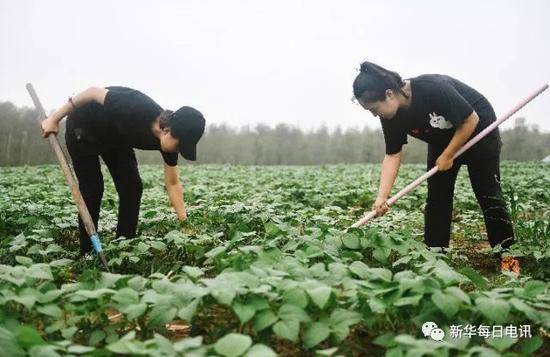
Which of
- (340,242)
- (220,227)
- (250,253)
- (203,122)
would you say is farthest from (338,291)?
(220,227)

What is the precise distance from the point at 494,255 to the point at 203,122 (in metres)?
2.69

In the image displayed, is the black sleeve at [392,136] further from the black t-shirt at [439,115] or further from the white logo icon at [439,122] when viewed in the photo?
the white logo icon at [439,122]

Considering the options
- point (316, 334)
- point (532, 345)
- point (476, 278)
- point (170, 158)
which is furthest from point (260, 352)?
point (170, 158)

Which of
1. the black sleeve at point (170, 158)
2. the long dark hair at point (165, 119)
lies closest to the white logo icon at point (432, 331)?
the long dark hair at point (165, 119)

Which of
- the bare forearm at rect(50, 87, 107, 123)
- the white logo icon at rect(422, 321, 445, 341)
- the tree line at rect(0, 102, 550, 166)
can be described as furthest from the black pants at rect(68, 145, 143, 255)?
the tree line at rect(0, 102, 550, 166)

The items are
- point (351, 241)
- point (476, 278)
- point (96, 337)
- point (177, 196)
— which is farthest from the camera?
point (177, 196)

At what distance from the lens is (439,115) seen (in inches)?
135

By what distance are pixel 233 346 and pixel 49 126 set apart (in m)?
2.56

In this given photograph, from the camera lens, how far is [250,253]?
2.61m

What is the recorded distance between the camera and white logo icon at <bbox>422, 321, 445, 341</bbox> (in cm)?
188

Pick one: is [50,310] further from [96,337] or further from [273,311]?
[273,311]

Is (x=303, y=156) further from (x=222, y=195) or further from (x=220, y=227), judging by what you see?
(x=220, y=227)

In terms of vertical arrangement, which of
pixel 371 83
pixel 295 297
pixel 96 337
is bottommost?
pixel 96 337

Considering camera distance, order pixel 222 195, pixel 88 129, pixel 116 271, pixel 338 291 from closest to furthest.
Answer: pixel 338 291
pixel 116 271
pixel 88 129
pixel 222 195
